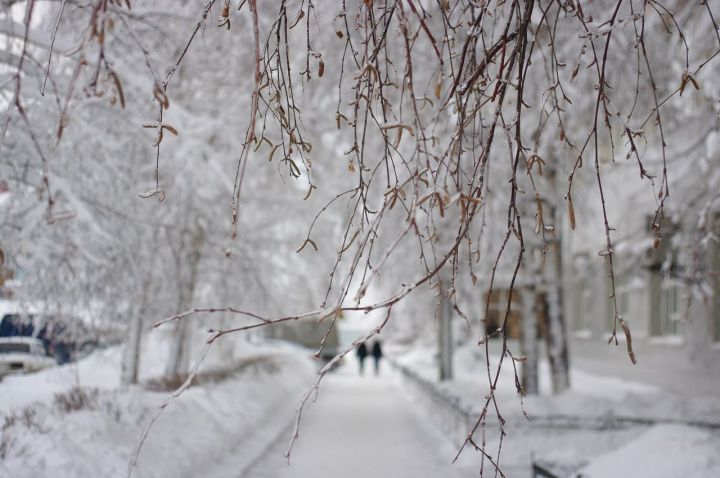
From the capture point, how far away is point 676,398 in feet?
38.7

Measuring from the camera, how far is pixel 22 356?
31.3 feet

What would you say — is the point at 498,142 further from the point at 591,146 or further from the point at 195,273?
the point at 195,273

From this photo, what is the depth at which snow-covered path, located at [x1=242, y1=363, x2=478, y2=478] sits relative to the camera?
950 centimetres

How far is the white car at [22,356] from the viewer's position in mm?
8945

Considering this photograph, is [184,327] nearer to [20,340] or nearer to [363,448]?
[363,448]

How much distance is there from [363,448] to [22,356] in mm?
4829

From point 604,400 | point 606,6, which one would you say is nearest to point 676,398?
point 604,400

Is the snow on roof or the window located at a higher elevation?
the window

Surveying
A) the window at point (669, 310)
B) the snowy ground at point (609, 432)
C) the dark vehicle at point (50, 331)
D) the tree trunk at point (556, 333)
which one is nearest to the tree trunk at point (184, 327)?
the dark vehicle at point (50, 331)

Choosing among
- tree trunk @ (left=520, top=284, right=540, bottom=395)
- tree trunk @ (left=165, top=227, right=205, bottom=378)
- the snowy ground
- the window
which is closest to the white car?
tree trunk @ (left=165, top=227, right=205, bottom=378)

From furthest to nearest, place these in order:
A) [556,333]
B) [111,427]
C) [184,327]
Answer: [184,327], [556,333], [111,427]

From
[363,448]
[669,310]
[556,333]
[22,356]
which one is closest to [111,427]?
[22,356]

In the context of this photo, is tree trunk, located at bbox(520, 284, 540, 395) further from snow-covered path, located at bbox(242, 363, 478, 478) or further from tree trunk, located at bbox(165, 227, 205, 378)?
tree trunk, located at bbox(165, 227, 205, 378)

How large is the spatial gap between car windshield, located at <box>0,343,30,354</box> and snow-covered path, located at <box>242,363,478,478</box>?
3117 millimetres
